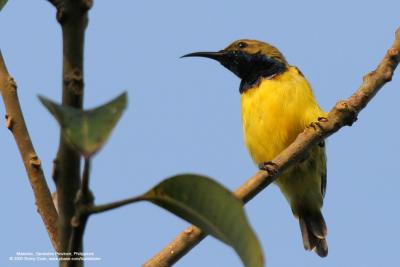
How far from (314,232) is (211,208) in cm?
548

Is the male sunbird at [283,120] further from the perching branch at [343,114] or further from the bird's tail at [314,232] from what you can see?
the perching branch at [343,114]

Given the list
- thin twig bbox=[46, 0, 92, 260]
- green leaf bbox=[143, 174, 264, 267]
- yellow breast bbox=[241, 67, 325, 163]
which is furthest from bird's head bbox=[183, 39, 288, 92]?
thin twig bbox=[46, 0, 92, 260]

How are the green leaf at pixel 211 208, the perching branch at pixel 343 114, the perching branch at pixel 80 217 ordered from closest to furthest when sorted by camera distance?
the perching branch at pixel 80 217 → the green leaf at pixel 211 208 → the perching branch at pixel 343 114

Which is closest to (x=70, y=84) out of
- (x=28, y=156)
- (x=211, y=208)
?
(x=211, y=208)

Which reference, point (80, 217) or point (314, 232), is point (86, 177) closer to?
point (80, 217)

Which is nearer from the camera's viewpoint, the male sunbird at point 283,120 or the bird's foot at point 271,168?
the bird's foot at point 271,168

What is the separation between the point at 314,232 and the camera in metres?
6.68

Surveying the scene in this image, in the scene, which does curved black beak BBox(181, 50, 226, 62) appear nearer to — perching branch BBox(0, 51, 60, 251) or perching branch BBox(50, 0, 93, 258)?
perching branch BBox(0, 51, 60, 251)

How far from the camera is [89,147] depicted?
1.03m

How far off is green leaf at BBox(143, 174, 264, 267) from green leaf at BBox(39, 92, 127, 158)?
1.10 ft

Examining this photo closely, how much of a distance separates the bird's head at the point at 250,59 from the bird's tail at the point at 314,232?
62.0 inches

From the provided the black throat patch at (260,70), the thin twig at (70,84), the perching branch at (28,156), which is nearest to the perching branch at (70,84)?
the thin twig at (70,84)

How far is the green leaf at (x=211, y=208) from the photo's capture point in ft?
4.28

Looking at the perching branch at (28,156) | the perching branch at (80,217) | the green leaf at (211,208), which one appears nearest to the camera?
the perching branch at (80,217)
